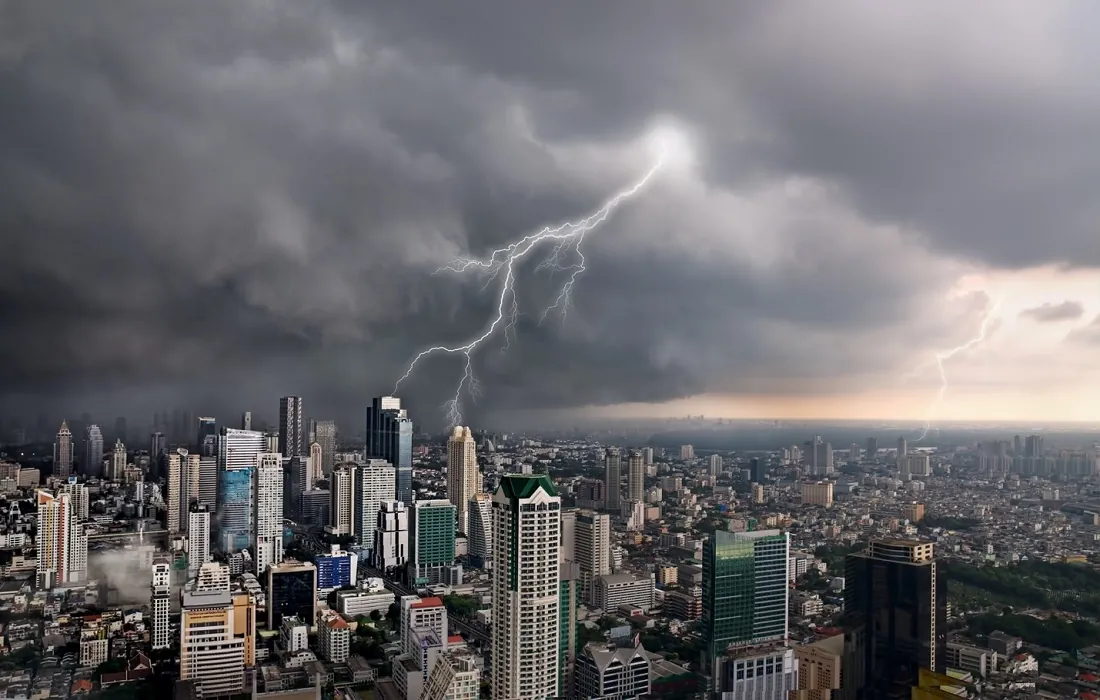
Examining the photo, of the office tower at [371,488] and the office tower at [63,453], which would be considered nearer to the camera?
the office tower at [63,453]

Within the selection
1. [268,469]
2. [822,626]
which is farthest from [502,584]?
[268,469]

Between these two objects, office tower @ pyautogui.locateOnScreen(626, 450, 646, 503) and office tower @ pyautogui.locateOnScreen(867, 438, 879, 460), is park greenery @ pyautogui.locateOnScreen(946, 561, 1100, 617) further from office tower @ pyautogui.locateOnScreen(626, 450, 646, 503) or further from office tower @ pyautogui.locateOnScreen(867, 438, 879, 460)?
office tower @ pyautogui.locateOnScreen(626, 450, 646, 503)

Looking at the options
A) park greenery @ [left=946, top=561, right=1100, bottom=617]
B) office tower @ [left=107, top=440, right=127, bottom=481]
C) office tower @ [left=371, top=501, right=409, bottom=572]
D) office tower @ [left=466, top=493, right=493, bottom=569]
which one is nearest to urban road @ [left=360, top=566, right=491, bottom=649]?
office tower @ [left=371, top=501, right=409, bottom=572]

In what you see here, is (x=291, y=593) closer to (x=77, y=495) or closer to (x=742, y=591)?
(x=77, y=495)

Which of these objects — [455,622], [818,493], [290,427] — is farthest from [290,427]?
[818,493]

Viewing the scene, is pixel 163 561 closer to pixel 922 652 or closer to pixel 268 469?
pixel 268 469

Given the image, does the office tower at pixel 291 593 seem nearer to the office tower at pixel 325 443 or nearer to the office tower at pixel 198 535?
the office tower at pixel 198 535

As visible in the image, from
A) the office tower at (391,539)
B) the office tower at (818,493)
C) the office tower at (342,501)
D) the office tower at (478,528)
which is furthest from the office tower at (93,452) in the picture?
the office tower at (818,493)
